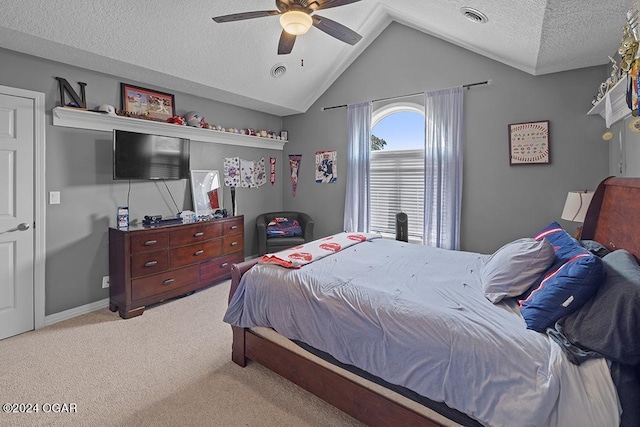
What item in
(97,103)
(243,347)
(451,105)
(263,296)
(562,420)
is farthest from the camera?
(451,105)

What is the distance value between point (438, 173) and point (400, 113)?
1.11m

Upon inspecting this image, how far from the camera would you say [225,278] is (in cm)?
416

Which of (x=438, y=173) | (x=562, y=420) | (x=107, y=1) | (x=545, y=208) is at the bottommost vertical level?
(x=562, y=420)

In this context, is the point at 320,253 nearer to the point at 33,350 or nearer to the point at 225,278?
the point at 225,278

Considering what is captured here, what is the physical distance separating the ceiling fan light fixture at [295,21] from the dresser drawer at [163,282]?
2.74 metres

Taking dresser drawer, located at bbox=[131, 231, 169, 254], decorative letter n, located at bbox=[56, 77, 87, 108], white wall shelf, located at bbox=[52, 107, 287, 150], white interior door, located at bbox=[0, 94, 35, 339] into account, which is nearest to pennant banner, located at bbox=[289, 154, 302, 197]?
white wall shelf, located at bbox=[52, 107, 287, 150]

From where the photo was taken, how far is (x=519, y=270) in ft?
5.67

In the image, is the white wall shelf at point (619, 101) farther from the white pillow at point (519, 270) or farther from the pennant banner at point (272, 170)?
the pennant banner at point (272, 170)

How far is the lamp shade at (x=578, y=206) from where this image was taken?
8.21 ft

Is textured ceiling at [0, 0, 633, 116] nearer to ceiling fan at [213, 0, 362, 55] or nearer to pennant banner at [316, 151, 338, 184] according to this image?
ceiling fan at [213, 0, 362, 55]

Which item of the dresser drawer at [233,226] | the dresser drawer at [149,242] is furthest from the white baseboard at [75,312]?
the dresser drawer at [233,226]

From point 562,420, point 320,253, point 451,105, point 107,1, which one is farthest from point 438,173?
point 107,1

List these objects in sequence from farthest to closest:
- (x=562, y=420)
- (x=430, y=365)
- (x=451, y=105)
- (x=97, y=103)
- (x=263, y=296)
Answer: (x=451, y=105) < (x=97, y=103) < (x=263, y=296) < (x=430, y=365) < (x=562, y=420)

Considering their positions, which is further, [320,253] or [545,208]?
[545,208]
